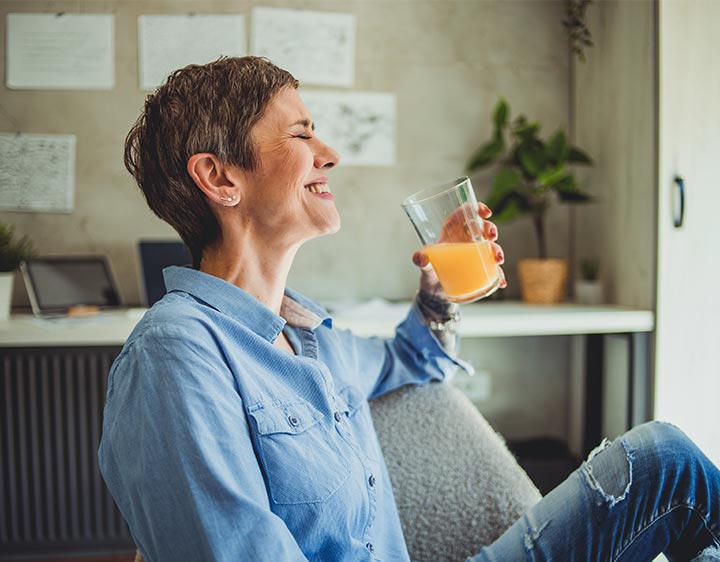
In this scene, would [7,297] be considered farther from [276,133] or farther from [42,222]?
[276,133]

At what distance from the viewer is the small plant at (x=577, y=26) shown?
214cm

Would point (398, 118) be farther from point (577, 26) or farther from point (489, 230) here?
point (489, 230)

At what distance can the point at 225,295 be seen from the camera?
0.95 m

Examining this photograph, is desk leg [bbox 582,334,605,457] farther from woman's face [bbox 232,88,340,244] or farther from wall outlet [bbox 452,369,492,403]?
woman's face [bbox 232,88,340,244]

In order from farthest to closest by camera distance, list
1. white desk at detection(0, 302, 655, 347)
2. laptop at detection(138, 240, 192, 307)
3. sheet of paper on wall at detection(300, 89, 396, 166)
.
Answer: sheet of paper on wall at detection(300, 89, 396, 166) < laptop at detection(138, 240, 192, 307) < white desk at detection(0, 302, 655, 347)

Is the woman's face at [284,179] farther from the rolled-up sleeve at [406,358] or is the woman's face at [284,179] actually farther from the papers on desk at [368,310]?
the papers on desk at [368,310]

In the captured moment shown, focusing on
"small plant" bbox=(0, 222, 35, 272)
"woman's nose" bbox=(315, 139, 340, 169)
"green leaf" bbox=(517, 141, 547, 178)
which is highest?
"green leaf" bbox=(517, 141, 547, 178)

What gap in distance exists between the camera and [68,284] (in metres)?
1.95

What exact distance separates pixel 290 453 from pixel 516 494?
56cm

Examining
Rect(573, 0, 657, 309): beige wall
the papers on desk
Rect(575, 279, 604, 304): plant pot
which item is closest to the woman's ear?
the papers on desk

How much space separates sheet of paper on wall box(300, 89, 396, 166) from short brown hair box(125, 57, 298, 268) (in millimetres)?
1151

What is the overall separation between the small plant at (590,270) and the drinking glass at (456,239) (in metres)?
1.06

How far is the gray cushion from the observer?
1.20 m

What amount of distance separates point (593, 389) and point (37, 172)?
1.91m
